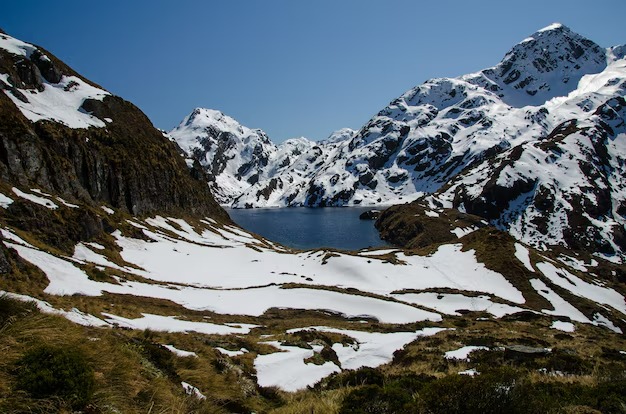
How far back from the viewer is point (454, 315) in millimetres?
43250

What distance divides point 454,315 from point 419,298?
7.68 meters

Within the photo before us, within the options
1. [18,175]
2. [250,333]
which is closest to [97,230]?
[18,175]

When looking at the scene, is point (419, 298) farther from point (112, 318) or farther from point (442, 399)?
point (442, 399)

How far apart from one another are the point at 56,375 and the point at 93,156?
82693 mm

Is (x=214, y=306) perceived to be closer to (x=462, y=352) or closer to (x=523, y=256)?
(x=462, y=352)

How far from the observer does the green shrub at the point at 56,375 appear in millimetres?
5230

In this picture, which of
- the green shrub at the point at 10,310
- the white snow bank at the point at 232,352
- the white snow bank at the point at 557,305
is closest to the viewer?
the green shrub at the point at 10,310

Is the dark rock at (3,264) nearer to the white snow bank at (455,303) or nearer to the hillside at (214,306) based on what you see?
the hillside at (214,306)

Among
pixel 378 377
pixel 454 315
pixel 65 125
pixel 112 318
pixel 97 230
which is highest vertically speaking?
pixel 65 125

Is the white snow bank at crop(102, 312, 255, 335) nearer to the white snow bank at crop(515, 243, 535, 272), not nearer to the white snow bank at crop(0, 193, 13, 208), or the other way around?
the white snow bank at crop(0, 193, 13, 208)

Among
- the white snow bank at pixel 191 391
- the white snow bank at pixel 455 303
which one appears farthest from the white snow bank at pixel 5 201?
the white snow bank at pixel 455 303

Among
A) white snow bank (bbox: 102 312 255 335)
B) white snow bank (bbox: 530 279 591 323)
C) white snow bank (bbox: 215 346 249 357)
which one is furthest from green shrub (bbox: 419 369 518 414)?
white snow bank (bbox: 530 279 591 323)

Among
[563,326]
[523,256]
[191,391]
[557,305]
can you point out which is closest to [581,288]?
[523,256]

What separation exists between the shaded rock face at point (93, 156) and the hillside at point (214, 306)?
402mm
